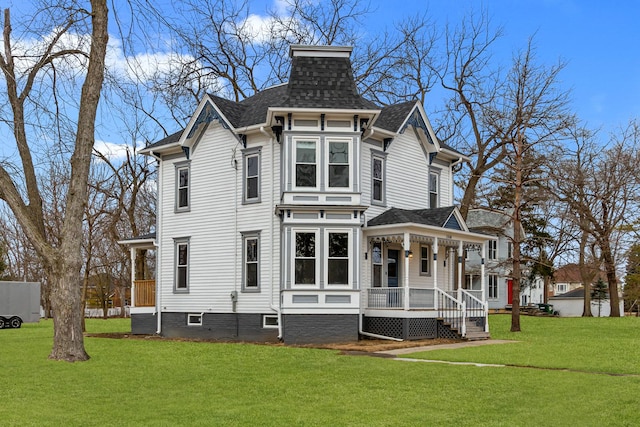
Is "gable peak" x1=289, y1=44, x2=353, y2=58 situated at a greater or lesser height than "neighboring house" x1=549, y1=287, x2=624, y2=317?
greater

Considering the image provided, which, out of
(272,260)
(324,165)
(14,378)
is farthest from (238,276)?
(14,378)

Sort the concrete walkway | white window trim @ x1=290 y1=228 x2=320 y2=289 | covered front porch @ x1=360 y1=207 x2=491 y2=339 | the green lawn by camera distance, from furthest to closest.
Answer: covered front porch @ x1=360 y1=207 x2=491 y2=339, white window trim @ x1=290 y1=228 x2=320 y2=289, the concrete walkway, the green lawn

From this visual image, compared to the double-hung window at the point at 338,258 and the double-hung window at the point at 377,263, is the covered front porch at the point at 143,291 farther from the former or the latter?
the double-hung window at the point at 377,263

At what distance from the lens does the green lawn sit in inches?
378

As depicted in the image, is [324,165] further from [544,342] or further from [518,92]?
[518,92]

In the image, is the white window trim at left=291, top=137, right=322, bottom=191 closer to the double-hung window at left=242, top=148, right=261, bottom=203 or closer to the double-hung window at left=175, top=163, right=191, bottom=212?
the double-hung window at left=242, top=148, right=261, bottom=203

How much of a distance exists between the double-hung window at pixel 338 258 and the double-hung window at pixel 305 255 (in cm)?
51

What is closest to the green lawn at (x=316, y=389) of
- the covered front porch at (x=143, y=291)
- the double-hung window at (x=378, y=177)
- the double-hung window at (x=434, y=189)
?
the double-hung window at (x=378, y=177)

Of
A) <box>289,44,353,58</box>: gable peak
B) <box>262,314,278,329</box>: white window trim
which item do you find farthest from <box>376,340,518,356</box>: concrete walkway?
<box>289,44,353,58</box>: gable peak

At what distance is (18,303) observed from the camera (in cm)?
3769

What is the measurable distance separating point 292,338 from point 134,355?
223 inches

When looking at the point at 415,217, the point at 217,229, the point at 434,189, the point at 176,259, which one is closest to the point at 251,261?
the point at 217,229

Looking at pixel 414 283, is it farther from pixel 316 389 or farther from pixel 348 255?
pixel 316 389

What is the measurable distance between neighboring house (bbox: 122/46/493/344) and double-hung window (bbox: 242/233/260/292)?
49 mm
